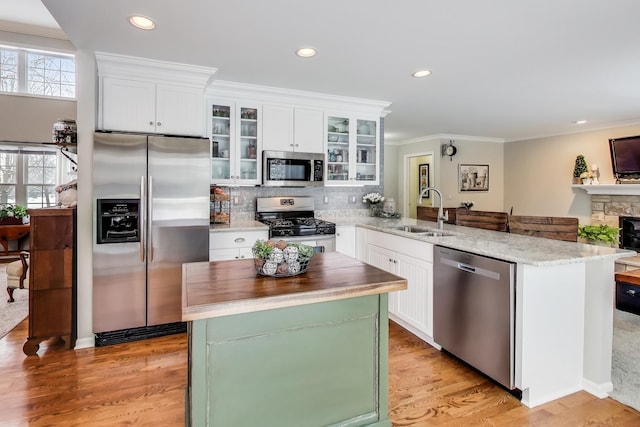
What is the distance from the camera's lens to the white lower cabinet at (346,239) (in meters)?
4.01

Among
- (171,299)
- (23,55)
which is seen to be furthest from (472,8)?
(23,55)

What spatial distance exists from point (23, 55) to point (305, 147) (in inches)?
217

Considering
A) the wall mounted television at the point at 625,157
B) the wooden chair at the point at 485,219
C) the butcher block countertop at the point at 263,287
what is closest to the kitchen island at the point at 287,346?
the butcher block countertop at the point at 263,287

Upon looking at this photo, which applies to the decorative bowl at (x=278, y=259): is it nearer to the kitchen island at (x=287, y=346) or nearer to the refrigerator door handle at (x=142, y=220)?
the kitchen island at (x=287, y=346)

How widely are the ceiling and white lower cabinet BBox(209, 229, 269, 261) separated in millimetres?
1588

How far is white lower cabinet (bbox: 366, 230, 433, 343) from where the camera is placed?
288 centimetres

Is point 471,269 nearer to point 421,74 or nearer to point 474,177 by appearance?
point 421,74

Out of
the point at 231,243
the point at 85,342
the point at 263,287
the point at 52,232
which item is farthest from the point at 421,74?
the point at 85,342

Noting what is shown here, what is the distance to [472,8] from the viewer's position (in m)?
2.12

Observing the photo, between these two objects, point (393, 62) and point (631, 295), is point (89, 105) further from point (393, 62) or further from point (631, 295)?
point (631, 295)

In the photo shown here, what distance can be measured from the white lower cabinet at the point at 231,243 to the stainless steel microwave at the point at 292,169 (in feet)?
2.27

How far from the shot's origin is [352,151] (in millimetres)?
4492

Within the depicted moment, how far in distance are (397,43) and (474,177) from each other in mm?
5617

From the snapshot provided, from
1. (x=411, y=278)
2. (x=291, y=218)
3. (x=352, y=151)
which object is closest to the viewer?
(x=411, y=278)
